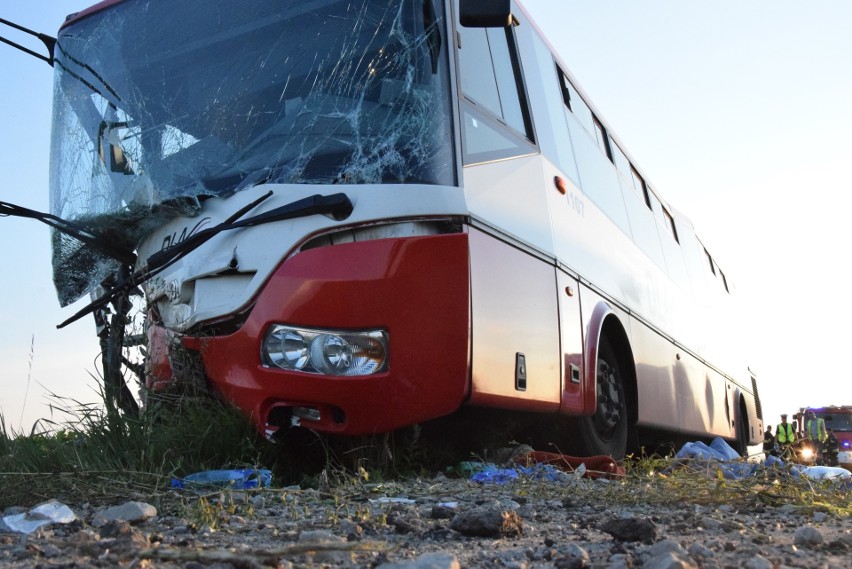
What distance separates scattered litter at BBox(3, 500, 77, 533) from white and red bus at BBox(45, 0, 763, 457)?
3.77 ft

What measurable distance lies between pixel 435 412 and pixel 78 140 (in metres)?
2.89

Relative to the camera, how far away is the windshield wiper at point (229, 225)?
3.96 metres

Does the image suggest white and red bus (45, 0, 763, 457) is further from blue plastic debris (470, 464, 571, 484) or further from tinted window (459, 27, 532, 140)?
blue plastic debris (470, 464, 571, 484)

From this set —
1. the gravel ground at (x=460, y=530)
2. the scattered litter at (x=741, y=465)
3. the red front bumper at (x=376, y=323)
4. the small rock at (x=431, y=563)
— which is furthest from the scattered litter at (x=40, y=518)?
the scattered litter at (x=741, y=465)

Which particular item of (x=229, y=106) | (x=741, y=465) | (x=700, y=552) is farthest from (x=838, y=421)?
(x=700, y=552)

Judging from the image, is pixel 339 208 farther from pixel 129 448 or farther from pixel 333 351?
pixel 129 448

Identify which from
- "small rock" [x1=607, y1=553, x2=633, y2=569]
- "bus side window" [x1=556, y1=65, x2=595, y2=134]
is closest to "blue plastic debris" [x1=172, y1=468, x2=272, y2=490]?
"small rock" [x1=607, y1=553, x2=633, y2=569]

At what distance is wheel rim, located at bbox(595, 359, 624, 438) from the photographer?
5648 millimetres

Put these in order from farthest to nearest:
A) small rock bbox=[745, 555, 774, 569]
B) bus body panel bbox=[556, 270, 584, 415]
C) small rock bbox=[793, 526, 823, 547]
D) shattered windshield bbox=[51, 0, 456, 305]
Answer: bus body panel bbox=[556, 270, 584, 415] → shattered windshield bbox=[51, 0, 456, 305] → small rock bbox=[793, 526, 823, 547] → small rock bbox=[745, 555, 774, 569]

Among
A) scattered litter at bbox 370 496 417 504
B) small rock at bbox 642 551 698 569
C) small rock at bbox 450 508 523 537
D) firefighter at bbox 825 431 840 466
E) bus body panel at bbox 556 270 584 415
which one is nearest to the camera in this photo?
small rock at bbox 642 551 698 569

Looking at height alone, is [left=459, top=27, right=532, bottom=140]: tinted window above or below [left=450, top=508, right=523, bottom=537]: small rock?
above

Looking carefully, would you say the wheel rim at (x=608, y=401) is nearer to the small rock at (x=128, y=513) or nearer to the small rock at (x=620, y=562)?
the small rock at (x=128, y=513)

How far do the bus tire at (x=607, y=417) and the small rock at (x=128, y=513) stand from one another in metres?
2.85

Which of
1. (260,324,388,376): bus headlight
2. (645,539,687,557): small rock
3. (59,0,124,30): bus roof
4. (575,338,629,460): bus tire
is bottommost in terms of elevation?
(645,539,687,557): small rock
